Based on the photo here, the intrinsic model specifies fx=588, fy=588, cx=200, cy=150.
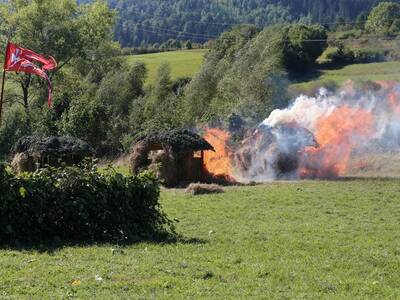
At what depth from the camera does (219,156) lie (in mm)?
31484

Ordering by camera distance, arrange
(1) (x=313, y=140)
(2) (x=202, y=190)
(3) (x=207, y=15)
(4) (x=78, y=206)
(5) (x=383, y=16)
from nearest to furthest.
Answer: (4) (x=78, y=206) → (2) (x=202, y=190) → (1) (x=313, y=140) → (5) (x=383, y=16) → (3) (x=207, y=15)

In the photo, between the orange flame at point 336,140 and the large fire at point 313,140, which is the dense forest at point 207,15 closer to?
the large fire at point 313,140

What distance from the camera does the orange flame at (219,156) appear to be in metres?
30.4

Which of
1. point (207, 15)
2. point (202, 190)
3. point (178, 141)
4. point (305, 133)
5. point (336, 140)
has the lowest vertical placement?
point (202, 190)

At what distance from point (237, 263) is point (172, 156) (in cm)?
1680

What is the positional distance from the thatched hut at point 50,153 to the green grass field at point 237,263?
566 inches

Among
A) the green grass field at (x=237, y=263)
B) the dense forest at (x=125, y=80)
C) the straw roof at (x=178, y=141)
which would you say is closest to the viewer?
the green grass field at (x=237, y=263)

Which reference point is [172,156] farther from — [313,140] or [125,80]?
[125,80]

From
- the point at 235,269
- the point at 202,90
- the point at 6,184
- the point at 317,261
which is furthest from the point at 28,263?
the point at 202,90

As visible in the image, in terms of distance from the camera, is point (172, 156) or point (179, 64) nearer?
point (172, 156)

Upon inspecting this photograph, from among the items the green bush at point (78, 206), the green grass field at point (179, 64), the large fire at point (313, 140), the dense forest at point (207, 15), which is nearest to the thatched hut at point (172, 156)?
the large fire at point (313, 140)

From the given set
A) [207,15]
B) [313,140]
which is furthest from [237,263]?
[207,15]

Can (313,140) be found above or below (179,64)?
below

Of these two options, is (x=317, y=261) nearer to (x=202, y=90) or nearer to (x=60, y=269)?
(x=60, y=269)
